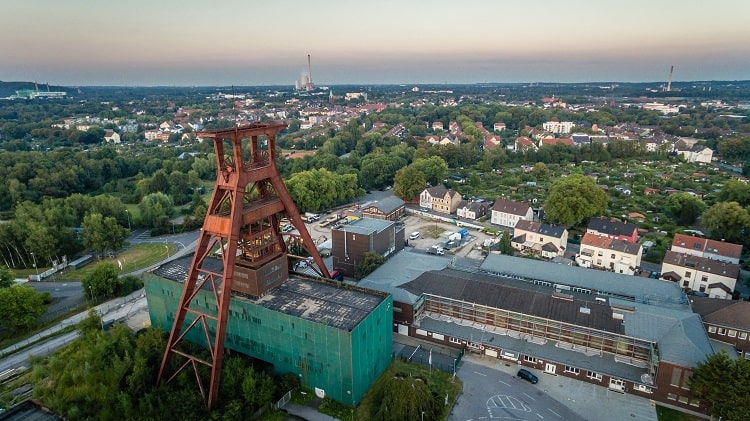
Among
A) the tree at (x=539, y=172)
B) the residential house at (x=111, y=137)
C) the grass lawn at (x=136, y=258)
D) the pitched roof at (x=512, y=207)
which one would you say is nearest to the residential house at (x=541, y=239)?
the pitched roof at (x=512, y=207)

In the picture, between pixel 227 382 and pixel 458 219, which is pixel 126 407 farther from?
pixel 458 219

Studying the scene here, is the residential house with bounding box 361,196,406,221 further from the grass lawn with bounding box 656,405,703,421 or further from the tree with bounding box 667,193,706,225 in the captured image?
the tree with bounding box 667,193,706,225

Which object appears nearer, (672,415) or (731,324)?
(672,415)

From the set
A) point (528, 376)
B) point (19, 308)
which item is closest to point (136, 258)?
point (19, 308)

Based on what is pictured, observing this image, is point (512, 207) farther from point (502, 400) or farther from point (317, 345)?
point (317, 345)

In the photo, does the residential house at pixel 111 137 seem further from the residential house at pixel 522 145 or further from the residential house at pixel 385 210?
the residential house at pixel 522 145

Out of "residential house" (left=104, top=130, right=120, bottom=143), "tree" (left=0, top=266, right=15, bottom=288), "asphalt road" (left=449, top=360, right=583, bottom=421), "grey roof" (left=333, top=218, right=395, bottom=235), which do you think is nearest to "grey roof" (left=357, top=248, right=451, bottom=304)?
"grey roof" (left=333, top=218, right=395, bottom=235)
